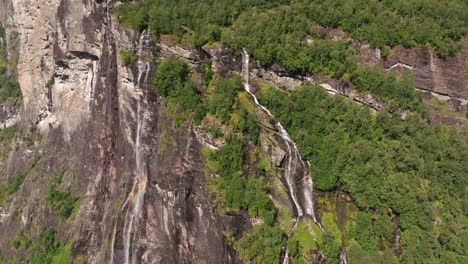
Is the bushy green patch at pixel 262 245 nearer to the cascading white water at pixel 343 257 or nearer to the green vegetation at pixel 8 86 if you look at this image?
the cascading white water at pixel 343 257

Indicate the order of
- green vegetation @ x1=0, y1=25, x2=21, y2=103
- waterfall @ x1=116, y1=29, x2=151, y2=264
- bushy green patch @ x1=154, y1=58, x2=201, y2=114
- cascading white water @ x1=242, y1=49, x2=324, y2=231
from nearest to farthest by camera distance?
cascading white water @ x1=242, y1=49, x2=324, y2=231 → bushy green patch @ x1=154, y1=58, x2=201, y2=114 → waterfall @ x1=116, y1=29, x2=151, y2=264 → green vegetation @ x1=0, y1=25, x2=21, y2=103

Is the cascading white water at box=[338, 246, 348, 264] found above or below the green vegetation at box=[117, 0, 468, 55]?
below

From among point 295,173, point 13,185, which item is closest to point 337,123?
point 295,173

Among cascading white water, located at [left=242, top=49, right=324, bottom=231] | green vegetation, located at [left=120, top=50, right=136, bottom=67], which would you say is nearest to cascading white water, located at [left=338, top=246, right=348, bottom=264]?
cascading white water, located at [left=242, top=49, right=324, bottom=231]

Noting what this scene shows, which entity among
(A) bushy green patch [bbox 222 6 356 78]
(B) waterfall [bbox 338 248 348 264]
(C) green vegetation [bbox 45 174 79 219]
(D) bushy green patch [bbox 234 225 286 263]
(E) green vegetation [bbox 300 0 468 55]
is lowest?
(C) green vegetation [bbox 45 174 79 219]

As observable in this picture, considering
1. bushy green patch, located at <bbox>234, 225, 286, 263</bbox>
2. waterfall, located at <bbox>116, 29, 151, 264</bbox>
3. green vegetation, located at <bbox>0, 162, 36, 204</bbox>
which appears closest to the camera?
bushy green patch, located at <bbox>234, 225, 286, 263</bbox>

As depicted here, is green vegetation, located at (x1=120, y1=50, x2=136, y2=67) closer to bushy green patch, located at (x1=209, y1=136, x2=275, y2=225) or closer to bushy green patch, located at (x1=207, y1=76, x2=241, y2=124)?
bushy green patch, located at (x1=207, y1=76, x2=241, y2=124)

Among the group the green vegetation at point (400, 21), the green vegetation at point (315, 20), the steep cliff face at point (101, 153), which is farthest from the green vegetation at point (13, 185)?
the green vegetation at point (400, 21)
